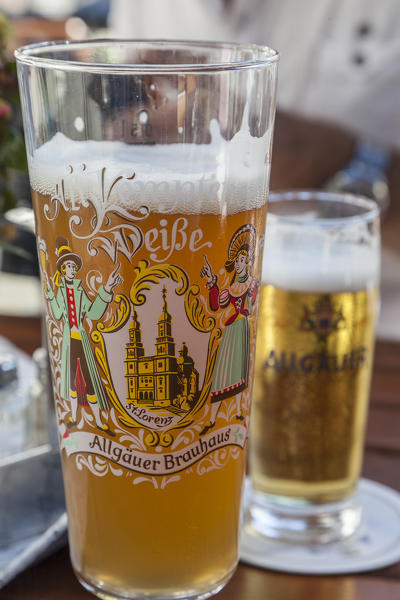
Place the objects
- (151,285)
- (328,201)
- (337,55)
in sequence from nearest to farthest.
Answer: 1. (151,285)
2. (328,201)
3. (337,55)

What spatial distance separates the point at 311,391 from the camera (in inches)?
25.6

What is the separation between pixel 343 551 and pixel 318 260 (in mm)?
234

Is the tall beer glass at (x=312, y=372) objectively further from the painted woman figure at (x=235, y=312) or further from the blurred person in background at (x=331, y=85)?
the blurred person in background at (x=331, y=85)

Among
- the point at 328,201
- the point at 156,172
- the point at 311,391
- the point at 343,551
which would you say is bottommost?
the point at 343,551

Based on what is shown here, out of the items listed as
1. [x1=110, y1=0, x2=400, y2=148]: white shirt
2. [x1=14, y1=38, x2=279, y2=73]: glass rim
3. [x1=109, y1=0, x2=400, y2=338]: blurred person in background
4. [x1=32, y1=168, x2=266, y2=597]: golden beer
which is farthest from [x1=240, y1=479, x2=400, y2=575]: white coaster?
[x1=110, y1=0, x2=400, y2=148]: white shirt

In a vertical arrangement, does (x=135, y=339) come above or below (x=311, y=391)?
above

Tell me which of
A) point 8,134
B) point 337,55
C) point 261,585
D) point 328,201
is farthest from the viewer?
point 337,55

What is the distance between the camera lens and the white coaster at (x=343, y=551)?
0.60m

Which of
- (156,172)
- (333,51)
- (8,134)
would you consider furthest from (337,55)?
(156,172)

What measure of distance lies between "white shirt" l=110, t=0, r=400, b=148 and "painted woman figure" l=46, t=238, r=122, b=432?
5.03 feet

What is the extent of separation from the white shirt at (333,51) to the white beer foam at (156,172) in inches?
59.4

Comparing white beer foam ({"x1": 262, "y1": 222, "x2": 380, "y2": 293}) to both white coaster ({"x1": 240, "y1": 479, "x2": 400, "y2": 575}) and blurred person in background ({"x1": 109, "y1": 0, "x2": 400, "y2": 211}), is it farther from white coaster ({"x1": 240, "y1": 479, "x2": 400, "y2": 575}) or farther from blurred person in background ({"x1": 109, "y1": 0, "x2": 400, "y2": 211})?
blurred person in background ({"x1": 109, "y1": 0, "x2": 400, "y2": 211})

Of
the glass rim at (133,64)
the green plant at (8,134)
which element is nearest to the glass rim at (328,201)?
the glass rim at (133,64)

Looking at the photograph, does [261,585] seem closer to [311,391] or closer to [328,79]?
[311,391]
